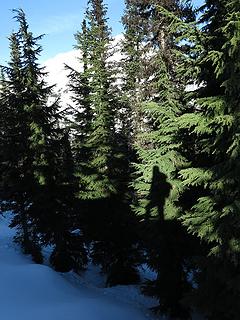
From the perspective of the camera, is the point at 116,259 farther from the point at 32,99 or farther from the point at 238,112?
the point at 238,112

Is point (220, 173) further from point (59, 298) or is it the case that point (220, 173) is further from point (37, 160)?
point (37, 160)

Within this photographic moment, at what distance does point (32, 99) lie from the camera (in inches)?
987

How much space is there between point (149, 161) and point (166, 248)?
3.42 meters

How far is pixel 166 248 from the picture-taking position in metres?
16.5

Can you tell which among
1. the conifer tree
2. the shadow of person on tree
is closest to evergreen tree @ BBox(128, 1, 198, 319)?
the shadow of person on tree

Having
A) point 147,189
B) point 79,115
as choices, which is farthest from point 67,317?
point 79,115

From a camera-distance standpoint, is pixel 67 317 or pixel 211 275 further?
pixel 67 317

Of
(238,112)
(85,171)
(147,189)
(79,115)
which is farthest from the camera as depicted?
(79,115)

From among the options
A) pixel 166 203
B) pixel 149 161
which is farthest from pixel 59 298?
pixel 149 161

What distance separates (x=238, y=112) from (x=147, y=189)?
7450 mm

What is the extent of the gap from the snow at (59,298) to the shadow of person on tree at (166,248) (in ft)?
4.91

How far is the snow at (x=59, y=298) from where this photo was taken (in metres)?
16.3

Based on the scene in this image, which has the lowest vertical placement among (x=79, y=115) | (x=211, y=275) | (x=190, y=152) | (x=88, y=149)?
(x=211, y=275)

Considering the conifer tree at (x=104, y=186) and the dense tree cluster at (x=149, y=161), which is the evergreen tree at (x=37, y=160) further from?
the conifer tree at (x=104, y=186)
